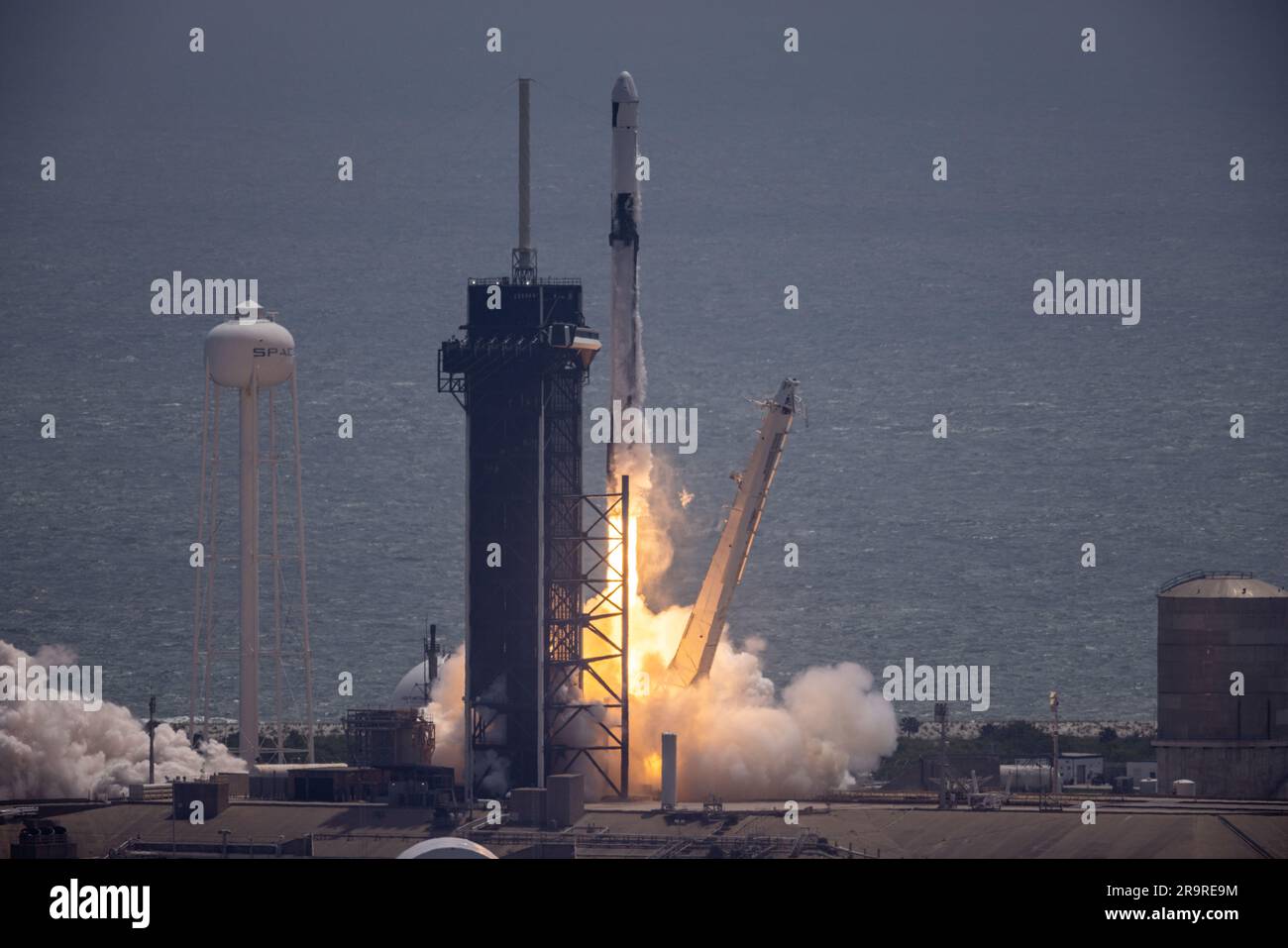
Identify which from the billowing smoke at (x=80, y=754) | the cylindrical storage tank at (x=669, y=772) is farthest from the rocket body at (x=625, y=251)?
the billowing smoke at (x=80, y=754)

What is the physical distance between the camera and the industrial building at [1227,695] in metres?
128

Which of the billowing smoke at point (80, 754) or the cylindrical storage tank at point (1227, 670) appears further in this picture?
the billowing smoke at point (80, 754)

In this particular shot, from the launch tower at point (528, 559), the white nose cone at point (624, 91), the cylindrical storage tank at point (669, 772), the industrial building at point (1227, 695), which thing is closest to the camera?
the cylindrical storage tank at point (669, 772)

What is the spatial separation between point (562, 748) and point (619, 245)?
66.0ft

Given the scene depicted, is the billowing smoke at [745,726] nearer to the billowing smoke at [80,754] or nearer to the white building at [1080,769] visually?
the white building at [1080,769]

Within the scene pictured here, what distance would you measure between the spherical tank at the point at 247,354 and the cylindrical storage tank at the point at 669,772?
1008 inches

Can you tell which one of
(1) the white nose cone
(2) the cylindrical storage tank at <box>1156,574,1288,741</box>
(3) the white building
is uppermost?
(1) the white nose cone

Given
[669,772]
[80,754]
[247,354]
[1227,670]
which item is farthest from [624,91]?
[80,754]

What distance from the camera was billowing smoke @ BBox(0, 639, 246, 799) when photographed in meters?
132

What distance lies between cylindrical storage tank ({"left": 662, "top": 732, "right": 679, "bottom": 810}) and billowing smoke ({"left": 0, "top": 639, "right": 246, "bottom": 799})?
2165cm

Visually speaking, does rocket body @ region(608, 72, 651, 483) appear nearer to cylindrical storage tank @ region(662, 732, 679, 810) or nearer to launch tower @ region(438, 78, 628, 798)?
launch tower @ region(438, 78, 628, 798)
